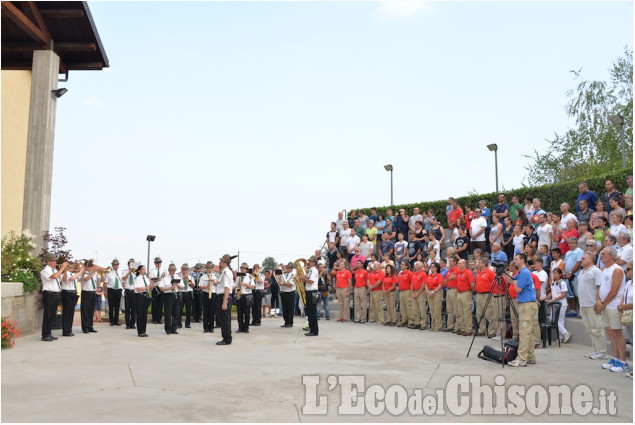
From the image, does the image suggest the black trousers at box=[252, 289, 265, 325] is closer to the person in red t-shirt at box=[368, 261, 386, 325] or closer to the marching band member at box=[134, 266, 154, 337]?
the person in red t-shirt at box=[368, 261, 386, 325]

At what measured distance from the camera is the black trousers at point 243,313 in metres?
14.8

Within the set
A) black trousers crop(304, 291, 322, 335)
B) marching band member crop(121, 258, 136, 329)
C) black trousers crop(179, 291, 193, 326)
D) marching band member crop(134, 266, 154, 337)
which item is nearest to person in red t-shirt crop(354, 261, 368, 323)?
black trousers crop(304, 291, 322, 335)

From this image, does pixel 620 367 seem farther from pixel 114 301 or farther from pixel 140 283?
pixel 114 301

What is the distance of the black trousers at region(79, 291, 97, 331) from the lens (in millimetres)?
14358

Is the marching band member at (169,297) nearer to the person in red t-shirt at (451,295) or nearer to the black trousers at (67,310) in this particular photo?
the black trousers at (67,310)

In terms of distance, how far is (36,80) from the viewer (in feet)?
54.6

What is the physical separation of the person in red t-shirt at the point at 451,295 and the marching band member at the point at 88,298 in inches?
355

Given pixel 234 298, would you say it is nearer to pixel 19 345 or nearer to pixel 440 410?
pixel 19 345

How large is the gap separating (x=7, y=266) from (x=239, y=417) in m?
10.2

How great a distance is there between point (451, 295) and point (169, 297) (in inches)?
282

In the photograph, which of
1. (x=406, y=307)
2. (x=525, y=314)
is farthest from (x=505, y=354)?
(x=406, y=307)

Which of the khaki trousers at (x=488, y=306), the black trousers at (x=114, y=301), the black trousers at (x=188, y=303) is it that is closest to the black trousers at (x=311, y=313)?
the khaki trousers at (x=488, y=306)

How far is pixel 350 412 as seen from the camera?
6.29 m

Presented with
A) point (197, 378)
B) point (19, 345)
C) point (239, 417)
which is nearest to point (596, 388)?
point (239, 417)
